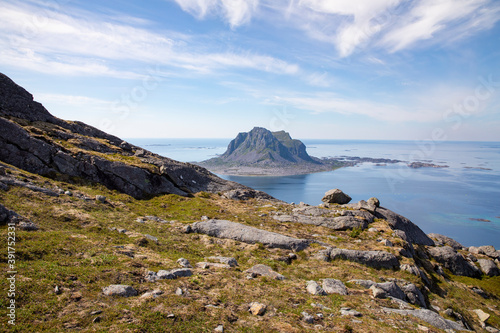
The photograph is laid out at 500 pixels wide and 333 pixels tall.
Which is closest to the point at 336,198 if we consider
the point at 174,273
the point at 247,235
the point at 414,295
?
the point at 247,235

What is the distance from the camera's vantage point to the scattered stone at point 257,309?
46.2ft

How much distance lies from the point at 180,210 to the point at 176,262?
20.1 metres

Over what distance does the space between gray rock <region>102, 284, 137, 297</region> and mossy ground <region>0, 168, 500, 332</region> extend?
16.7 inches

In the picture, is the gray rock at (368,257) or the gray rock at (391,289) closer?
the gray rock at (391,289)

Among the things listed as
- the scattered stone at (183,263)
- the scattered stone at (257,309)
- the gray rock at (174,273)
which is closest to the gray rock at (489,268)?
the scattered stone at (257,309)

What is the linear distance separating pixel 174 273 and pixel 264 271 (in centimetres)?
794

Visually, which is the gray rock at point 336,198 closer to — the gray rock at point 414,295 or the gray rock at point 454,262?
the gray rock at point 454,262

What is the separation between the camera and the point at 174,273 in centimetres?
1719

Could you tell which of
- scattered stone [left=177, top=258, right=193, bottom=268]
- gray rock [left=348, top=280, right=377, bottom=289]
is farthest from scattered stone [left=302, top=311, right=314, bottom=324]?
scattered stone [left=177, top=258, right=193, bottom=268]

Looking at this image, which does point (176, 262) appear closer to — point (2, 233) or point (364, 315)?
point (2, 233)

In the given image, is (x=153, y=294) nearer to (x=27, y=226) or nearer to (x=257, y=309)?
(x=257, y=309)

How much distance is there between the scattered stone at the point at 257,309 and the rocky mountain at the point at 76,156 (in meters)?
34.3

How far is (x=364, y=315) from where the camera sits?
15.5 m

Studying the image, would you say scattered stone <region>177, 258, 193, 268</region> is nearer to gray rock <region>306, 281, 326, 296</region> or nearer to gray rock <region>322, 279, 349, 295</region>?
gray rock <region>306, 281, 326, 296</region>
